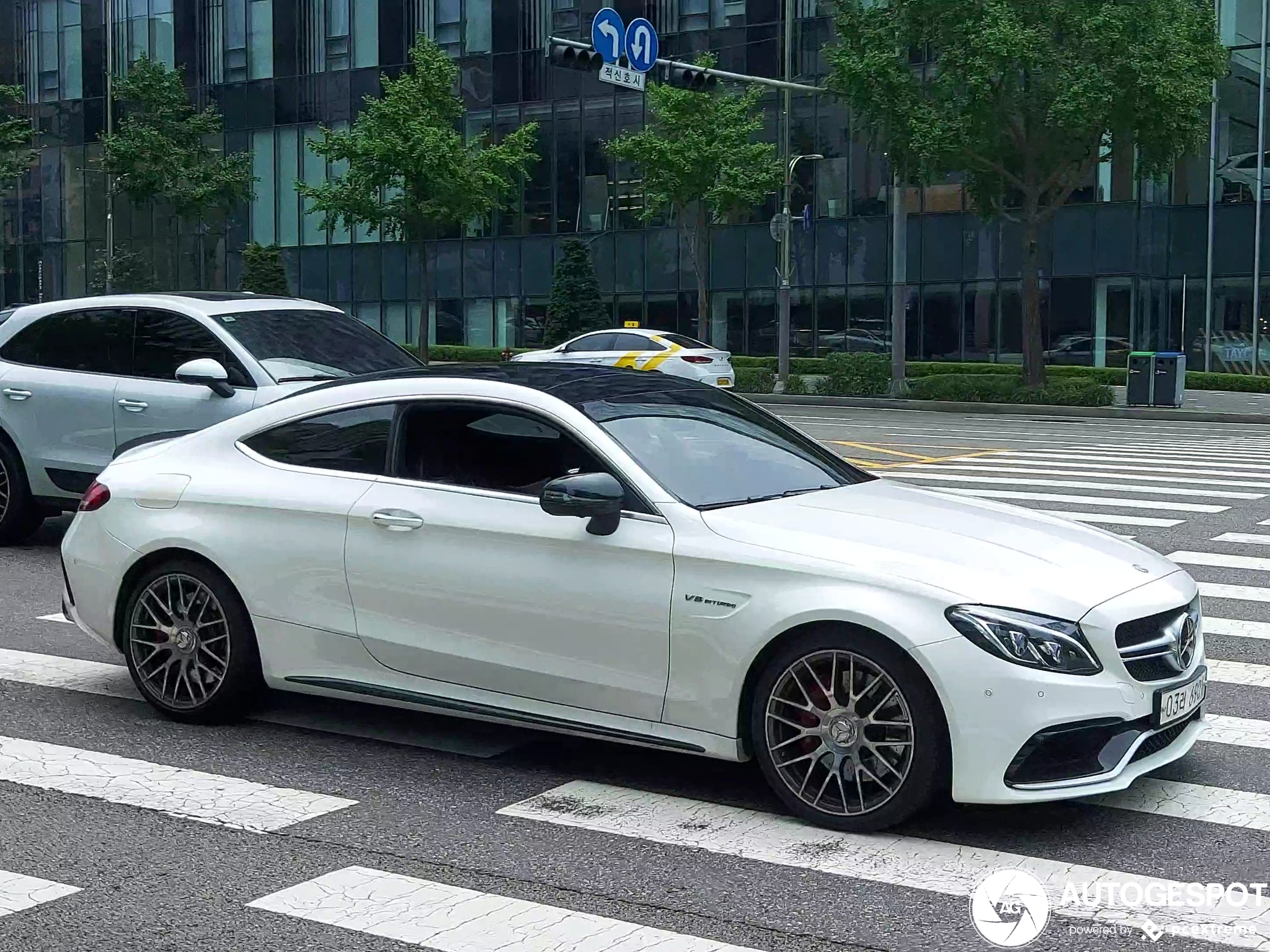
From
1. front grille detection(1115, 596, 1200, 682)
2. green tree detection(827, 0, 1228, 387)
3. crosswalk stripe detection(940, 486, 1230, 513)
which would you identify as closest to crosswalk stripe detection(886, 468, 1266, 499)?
crosswalk stripe detection(940, 486, 1230, 513)

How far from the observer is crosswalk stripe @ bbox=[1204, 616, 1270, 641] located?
8867 mm

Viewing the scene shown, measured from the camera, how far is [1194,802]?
578cm

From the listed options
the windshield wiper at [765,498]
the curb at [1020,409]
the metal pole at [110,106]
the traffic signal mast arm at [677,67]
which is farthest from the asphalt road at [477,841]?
the metal pole at [110,106]

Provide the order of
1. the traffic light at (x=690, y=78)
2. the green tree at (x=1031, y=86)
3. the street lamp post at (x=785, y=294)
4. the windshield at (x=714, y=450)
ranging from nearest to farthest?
1. the windshield at (x=714, y=450)
2. the traffic light at (x=690, y=78)
3. the green tree at (x=1031, y=86)
4. the street lamp post at (x=785, y=294)

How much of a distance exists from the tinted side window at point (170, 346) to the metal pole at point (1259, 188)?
33916 millimetres

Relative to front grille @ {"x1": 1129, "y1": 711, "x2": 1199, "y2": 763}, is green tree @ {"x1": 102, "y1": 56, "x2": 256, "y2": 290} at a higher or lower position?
higher

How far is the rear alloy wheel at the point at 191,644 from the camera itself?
22.0ft

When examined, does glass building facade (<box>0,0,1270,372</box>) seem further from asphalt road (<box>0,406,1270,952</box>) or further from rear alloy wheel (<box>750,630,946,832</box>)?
rear alloy wheel (<box>750,630,946,832</box>)

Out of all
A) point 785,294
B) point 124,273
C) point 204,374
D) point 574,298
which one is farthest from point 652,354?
point 124,273

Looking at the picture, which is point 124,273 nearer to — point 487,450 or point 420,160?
point 420,160

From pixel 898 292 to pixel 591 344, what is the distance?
6.52 metres

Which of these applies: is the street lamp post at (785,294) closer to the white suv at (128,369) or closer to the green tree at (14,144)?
the white suv at (128,369)

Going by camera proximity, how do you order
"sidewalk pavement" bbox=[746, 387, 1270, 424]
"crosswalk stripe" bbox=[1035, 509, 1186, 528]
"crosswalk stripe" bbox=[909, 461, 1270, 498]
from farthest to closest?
1. "sidewalk pavement" bbox=[746, 387, 1270, 424]
2. "crosswalk stripe" bbox=[909, 461, 1270, 498]
3. "crosswalk stripe" bbox=[1035, 509, 1186, 528]

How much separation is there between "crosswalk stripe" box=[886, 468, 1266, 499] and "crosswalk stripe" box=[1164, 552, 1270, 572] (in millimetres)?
3826
